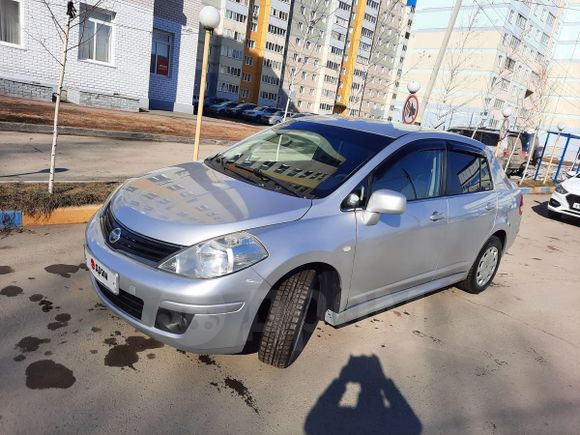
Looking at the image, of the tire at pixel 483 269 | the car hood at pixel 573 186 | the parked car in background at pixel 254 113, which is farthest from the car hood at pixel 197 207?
the parked car in background at pixel 254 113

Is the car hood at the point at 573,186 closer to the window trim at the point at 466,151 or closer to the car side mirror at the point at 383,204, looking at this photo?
the window trim at the point at 466,151

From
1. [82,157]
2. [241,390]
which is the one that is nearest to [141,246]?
[241,390]

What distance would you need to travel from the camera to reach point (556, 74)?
5800 cm

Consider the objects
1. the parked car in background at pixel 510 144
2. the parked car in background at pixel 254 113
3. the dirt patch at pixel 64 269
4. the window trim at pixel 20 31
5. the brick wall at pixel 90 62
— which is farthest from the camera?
the parked car in background at pixel 254 113

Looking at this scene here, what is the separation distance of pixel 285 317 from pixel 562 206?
9859 millimetres

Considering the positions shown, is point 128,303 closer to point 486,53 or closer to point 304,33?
point 486,53

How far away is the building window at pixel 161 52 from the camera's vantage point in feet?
66.3

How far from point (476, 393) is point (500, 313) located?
1.70m

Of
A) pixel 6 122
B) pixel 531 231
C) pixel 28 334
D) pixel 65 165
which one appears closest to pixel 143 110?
pixel 6 122

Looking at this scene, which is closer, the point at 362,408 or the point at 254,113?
the point at 362,408

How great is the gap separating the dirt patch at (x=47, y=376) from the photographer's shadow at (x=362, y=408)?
4.66 ft

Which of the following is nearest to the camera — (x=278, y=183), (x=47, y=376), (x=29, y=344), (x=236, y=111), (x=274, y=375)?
(x=47, y=376)

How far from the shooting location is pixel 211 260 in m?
2.50

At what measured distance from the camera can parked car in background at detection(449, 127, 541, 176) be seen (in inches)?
647
